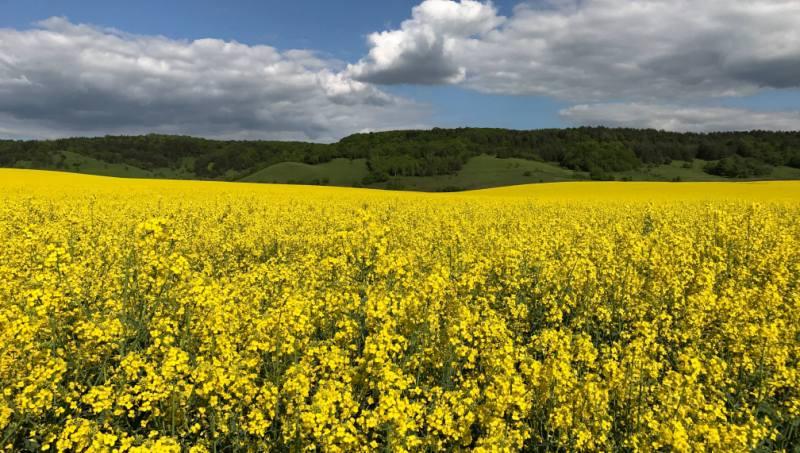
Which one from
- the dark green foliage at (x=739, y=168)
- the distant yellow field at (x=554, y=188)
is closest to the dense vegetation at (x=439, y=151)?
the dark green foliage at (x=739, y=168)

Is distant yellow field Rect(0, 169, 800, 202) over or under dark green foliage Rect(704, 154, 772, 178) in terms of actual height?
under

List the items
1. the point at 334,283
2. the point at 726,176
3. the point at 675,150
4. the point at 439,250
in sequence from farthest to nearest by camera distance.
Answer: the point at 675,150, the point at 726,176, the point at 439,250, the point at 334,283

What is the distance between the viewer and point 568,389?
5066 mm

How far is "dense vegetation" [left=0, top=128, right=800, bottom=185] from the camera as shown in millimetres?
84812

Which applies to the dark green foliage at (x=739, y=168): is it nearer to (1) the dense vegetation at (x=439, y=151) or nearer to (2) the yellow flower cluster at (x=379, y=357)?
(1) the dense vegetation at (x=439, y=151)

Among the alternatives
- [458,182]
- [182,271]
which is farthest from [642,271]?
[458,182]

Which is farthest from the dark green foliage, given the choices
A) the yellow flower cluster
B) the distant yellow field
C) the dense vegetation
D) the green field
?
the yellow flower cluster

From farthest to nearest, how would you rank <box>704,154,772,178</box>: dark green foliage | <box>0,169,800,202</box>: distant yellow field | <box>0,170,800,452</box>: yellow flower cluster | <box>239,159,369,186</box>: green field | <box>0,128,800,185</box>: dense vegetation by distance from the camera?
1. <box>239,159,369,186</box>: green field
2. <box>0,128,800,185</box>: dense vegetation
3. <box>704,154,772,178</box>: dark green foliage
4. <box>0,169,800,202</box>: distant yellow field
5. <box>0,170,800,452</box>: yellow flower cluster

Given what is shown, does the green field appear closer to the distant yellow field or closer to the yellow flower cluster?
the distant yellow field

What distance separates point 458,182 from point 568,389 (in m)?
81.4

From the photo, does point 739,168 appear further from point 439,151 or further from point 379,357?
point 379,357

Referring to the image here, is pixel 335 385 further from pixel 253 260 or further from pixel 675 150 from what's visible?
pixel 675 150

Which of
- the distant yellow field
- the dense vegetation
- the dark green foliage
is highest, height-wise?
the dense vegetation

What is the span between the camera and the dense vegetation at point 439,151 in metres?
84.8
